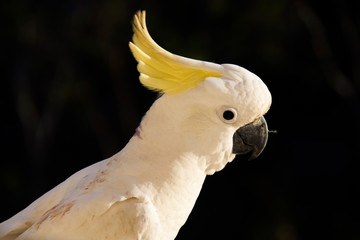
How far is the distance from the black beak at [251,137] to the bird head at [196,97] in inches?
1.4

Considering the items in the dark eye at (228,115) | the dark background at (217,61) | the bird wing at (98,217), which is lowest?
the dark background at (217,61)

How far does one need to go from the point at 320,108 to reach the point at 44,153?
248 centimetres

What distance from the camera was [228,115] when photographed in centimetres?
145

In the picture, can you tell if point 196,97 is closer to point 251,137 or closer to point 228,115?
point 228,115

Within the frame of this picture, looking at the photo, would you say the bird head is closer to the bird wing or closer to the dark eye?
the dark eye

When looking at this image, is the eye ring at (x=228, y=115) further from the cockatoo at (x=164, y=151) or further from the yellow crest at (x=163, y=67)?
the yellow crest at (x=163, y=67)

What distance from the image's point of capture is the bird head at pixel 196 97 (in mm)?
1444

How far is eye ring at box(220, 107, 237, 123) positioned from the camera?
144 cm

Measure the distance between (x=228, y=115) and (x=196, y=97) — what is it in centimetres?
11

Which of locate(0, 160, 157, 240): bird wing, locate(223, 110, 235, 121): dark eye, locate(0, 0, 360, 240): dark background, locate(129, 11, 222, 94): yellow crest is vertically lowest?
locate(0, 0, 360, 240): dark background

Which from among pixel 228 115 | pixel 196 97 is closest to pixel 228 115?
pixel 228 115

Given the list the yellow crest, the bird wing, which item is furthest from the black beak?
the bird wing

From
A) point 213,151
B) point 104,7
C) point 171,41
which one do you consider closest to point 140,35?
point 213,151

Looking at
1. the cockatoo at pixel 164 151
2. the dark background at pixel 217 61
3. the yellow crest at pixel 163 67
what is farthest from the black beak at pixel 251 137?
the dark background at pixel 217 61
